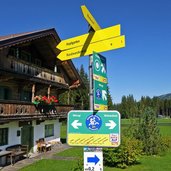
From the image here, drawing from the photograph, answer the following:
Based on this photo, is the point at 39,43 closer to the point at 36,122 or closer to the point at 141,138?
the point at 36,122

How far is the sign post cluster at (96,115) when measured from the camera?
3891 millimetres

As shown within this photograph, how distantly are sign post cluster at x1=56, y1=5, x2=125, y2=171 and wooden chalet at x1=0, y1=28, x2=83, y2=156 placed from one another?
41.0 feet

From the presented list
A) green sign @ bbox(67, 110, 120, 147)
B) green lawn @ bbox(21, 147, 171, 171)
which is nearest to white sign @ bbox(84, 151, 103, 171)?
green sign @ bbox(67, 110, 120, 147)

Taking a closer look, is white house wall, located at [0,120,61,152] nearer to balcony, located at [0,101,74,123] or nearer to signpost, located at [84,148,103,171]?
balcony, located at [0,101,74,123]

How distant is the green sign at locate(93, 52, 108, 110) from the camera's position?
3.88 metres

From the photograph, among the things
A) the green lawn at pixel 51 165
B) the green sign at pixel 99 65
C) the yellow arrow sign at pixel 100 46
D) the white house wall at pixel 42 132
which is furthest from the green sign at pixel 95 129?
the white house wall at pixel 42 132

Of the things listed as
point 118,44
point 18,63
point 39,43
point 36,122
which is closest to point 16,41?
point 18,63

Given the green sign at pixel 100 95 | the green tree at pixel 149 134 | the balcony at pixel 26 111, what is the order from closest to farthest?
the green sign at pixel 100 95
the balcony at pixel 26 111
the green tree at pixel 149 134

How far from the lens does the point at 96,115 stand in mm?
3967

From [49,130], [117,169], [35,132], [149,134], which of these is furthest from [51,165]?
[49,130]

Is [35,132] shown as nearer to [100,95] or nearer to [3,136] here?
[3,136]

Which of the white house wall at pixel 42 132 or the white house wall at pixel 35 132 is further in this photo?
the white house wall at pixel 42 132

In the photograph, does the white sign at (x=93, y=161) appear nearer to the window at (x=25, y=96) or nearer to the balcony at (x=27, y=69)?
the balcony at (x=27, y=69)

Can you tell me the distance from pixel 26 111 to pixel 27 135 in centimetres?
344
